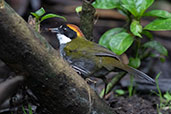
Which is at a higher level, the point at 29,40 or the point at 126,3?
the point at 29,40

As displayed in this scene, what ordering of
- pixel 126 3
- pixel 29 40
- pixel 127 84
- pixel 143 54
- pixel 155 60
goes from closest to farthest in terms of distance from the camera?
pixel 29 40 < pixel 126 3 < pixel 143 54 < pixel 127 84 < pixel 155 60

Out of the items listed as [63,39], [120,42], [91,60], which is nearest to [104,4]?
[120,42]

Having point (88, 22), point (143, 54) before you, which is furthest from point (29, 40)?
point (143, 54)

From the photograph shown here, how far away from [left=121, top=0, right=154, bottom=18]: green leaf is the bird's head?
613 mm

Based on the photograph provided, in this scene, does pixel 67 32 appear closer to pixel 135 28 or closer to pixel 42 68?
pixel 135 28

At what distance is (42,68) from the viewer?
2.00m

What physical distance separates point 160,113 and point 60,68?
161 centimetres

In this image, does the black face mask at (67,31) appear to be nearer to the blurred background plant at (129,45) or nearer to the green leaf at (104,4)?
the blurred background plant at (129,45)

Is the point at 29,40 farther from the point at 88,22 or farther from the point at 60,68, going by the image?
the point at 88,22

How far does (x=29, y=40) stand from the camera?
6.24 ft

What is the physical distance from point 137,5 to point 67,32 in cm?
86

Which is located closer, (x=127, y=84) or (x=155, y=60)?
(x=127, y=84)

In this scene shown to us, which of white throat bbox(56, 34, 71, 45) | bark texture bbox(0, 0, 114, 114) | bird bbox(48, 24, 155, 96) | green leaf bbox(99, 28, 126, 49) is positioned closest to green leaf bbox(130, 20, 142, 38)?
green leaf bbox(99, 28, 126, 49)

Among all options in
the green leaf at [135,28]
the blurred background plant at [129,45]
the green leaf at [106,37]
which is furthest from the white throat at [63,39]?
the green leaf at [135,28]
